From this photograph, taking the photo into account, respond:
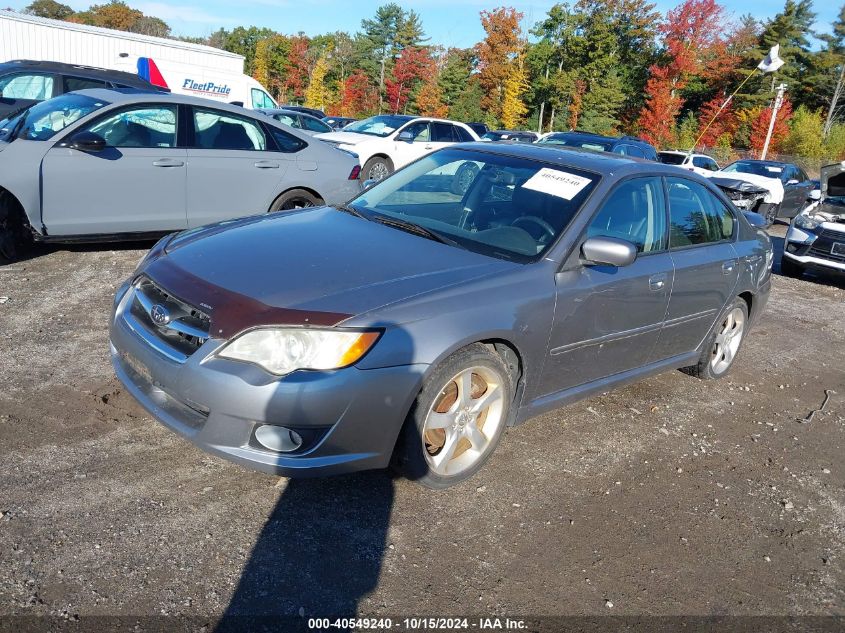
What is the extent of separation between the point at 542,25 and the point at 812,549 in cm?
5823

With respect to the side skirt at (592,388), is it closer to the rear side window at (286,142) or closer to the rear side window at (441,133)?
the rear side window at (286,142)

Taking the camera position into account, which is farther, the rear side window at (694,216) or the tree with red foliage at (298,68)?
the tree with red foliage at (298,68)

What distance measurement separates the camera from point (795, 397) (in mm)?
5270

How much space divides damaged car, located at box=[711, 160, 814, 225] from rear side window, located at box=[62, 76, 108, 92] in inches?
479

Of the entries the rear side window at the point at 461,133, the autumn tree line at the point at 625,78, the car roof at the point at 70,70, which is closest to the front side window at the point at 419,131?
the rear side window at the point at 461,133

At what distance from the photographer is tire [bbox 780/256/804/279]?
10172 millimetres

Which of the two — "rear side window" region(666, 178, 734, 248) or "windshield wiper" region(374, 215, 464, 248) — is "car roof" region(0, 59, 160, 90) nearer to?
"windshield wiper" region(374, 215, 464, 248)

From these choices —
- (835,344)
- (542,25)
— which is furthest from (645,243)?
(542,25)

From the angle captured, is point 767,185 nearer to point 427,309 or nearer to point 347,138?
point 347,138

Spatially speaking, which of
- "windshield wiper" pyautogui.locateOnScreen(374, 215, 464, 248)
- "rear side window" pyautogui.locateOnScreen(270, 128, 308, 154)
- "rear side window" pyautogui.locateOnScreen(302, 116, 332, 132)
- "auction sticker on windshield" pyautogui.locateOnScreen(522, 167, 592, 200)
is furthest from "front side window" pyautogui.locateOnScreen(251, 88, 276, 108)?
"auction sticker on windshield" pyautogui.locateOnScreen(522, 167, 592, 200)

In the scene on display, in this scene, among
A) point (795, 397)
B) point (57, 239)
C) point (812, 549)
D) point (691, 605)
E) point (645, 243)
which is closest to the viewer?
point (691, 605)

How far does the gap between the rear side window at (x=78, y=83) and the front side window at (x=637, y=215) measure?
9879mm

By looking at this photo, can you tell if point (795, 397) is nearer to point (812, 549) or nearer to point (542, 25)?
point (812, 549)

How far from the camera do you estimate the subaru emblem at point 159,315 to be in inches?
119
